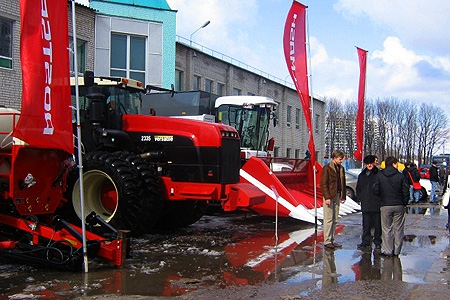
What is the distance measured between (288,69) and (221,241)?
4.19m

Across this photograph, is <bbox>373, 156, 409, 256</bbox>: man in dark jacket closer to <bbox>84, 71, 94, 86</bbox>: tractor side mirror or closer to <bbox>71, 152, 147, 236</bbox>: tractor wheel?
<bbox>71, 152, 147, 236</bbox>: tractor wheel

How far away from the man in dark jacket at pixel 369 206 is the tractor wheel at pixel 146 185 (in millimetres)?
3744

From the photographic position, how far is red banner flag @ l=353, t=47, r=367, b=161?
16734 mm

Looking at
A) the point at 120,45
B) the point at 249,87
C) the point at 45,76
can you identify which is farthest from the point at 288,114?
the point at 45,76

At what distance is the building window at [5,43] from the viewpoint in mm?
16375

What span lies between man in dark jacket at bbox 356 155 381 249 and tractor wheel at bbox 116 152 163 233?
3.74 m

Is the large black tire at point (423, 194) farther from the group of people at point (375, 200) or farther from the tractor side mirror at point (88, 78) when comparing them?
the tractor side mirror at point (88, 78)

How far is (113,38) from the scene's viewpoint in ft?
67.9

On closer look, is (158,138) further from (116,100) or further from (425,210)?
(425,210)

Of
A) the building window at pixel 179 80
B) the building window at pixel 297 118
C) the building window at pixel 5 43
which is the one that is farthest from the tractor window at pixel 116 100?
the building window at pixel 297 118

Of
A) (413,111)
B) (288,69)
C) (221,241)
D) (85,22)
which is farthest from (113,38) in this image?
(413,111)

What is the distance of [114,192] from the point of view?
30.8 feet

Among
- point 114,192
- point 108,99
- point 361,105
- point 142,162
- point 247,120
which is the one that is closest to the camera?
point 142,162

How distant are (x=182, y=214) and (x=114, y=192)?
200cm
